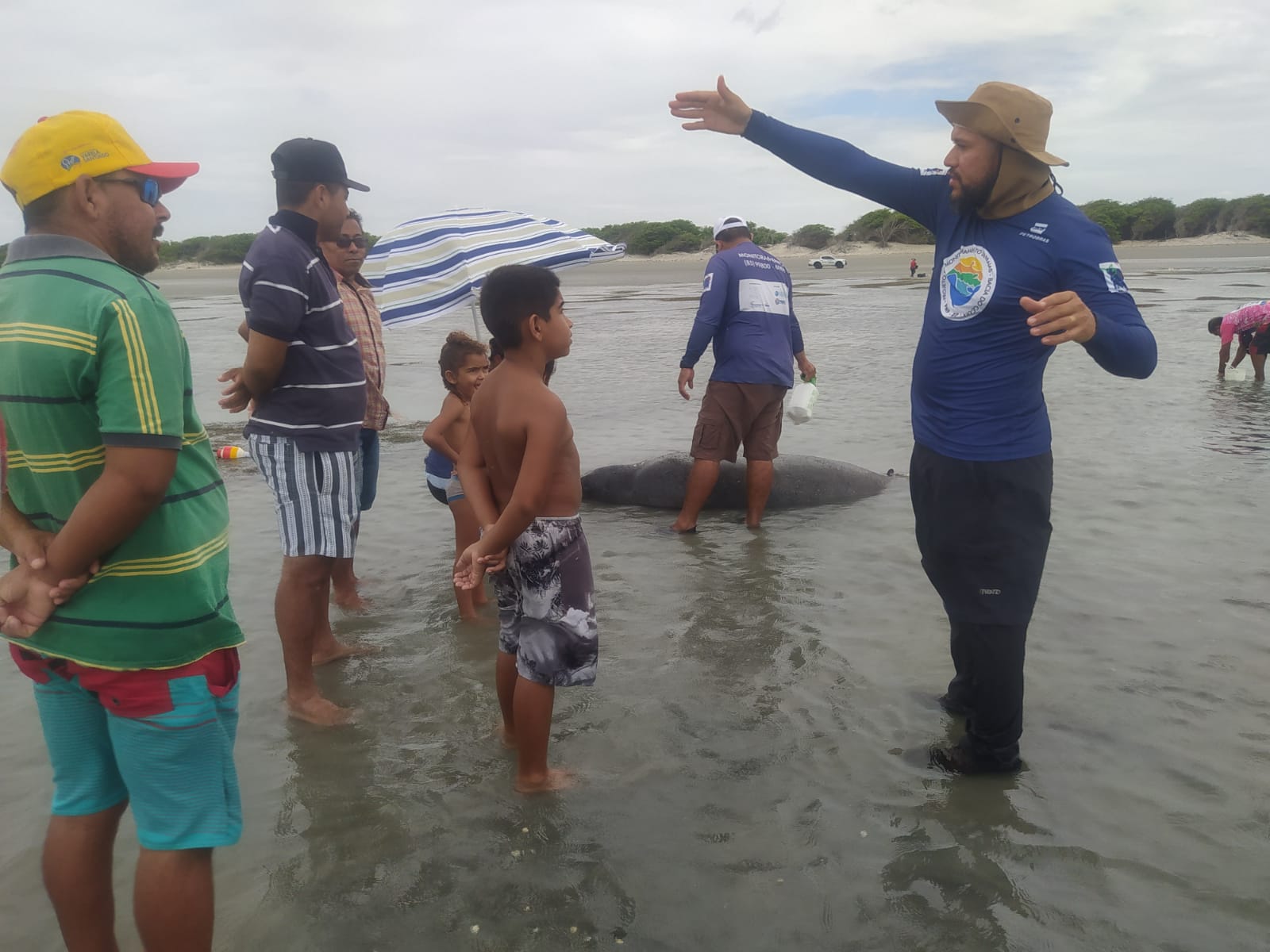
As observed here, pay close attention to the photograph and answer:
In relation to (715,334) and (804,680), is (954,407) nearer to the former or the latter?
(804,680)

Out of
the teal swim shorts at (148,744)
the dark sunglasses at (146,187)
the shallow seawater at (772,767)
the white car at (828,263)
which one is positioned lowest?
the shallow seawater at (772,767)

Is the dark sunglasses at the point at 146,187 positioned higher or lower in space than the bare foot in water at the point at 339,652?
higher

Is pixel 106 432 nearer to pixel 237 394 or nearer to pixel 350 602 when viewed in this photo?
pixel 237 394

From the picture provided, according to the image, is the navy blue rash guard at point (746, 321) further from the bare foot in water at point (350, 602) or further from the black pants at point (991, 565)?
the black pants at point (991, 565)

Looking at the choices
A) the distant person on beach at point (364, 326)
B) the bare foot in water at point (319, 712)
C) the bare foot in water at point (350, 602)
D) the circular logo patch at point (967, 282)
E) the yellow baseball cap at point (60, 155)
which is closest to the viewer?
the yellow baseball cap at point (60, 155)

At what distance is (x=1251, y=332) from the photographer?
11.0 metres

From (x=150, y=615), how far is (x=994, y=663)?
2.59 metres

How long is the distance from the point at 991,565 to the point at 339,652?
9.70ft

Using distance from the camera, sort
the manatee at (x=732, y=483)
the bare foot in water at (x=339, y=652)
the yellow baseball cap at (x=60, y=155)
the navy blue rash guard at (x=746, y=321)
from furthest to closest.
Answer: the manatee at (x=732, y=483)
the navy blue rash guard at (x=746, y=321)
the bare foot in water at (x=339, y=652)
the yellow baseball cap at (x=60, y=155)

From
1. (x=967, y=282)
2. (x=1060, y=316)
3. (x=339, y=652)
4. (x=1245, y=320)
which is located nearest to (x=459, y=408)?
(x=339, y=652)

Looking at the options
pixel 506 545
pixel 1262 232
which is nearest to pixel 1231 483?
pixel 506 545

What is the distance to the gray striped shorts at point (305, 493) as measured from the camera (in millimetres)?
3719

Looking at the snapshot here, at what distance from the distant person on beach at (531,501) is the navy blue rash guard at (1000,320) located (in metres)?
1.30

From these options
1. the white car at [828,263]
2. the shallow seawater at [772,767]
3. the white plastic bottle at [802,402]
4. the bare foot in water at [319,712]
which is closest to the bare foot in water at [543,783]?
the shallow seawater at [772,767]
